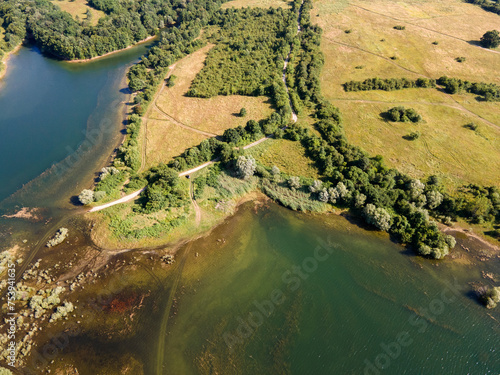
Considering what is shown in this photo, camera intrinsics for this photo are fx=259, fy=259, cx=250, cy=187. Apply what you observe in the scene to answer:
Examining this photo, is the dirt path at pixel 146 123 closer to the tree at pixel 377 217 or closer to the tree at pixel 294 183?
the tree at pixel 294 183

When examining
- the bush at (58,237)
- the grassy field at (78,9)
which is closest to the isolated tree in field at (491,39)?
the bush at (58,237)

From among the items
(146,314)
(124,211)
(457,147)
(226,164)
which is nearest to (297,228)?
(226,164)

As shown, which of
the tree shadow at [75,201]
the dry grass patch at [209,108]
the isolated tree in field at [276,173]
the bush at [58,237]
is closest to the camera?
the bush at [58,237]

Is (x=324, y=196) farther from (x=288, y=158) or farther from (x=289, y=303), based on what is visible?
(x=289, y=303)

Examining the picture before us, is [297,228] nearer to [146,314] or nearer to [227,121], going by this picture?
[146,314]

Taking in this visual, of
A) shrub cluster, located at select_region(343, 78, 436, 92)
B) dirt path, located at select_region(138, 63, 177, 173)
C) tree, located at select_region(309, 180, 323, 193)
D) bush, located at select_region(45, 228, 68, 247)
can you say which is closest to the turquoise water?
dirt path, located at select_region(138, 63, 177, 173)

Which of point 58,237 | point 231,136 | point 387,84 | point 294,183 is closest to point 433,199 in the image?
point 294,183
